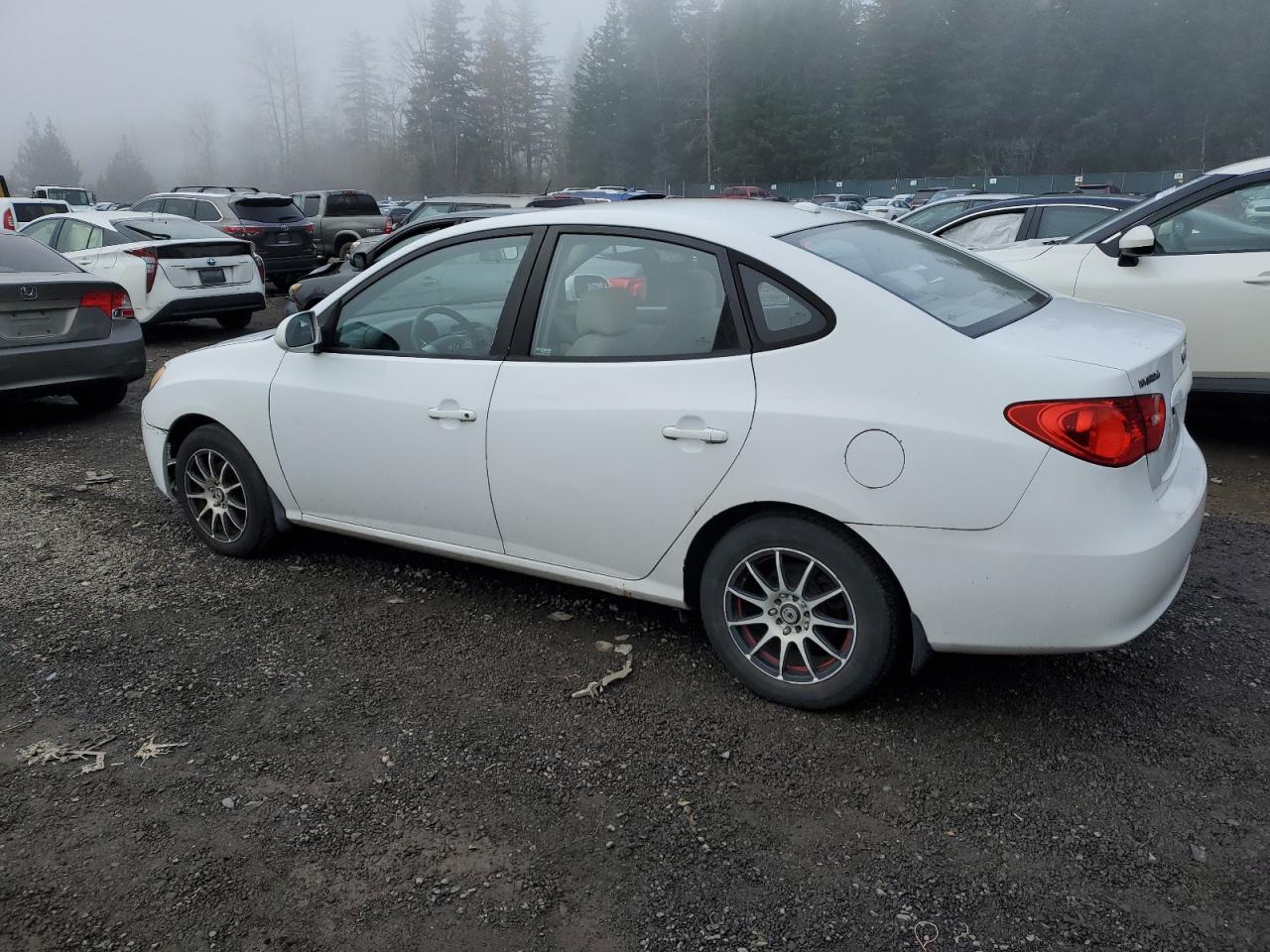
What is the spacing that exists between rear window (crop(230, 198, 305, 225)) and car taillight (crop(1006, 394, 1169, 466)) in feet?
52.2

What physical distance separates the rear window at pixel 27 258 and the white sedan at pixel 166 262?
9.80 feet

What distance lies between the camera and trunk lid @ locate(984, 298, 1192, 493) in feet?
9.75

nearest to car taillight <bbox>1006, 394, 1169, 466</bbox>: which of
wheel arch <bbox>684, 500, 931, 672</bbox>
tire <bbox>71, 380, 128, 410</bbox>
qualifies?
wheel arch <bbox>684, 500, 931, 672</bbox>

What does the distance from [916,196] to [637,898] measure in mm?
40615

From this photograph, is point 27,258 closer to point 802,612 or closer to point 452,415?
point 452,415

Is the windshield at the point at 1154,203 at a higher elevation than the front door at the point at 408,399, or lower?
higher

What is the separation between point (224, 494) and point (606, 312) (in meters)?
2.22

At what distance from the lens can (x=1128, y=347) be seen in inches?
123

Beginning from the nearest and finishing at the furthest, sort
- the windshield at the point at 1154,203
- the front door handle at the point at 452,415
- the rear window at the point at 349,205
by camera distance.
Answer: the front door handle at the point at 452,415 < the windshield at the point at 1154,203 < the rear window at the point at 349,205

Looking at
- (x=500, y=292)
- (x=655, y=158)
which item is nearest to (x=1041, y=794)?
(x=500, y=292)

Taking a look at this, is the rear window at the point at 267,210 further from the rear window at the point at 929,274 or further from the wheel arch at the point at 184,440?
the rear window at the point at 929,274

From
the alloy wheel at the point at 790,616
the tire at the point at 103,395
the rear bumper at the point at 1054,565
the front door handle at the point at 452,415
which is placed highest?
the front door handle at the point at 452,415

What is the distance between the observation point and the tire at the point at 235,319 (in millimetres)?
12258

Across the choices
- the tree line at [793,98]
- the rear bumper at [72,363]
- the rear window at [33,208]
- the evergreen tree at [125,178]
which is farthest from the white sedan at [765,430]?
the evergreen tree at [125,178]
